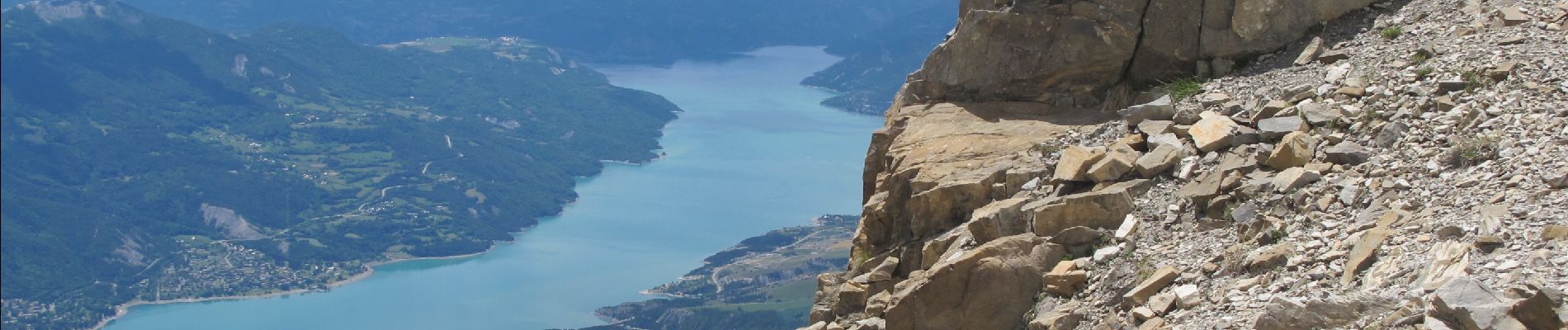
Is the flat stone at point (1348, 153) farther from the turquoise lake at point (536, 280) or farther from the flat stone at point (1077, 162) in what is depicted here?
the turquoise lake at point (536, 280)

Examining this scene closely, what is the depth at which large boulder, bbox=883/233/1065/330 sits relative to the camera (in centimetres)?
1741

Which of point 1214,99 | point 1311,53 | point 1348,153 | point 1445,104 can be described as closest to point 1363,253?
point 1348,153

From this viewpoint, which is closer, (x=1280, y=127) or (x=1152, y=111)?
(x=1280, y=127)

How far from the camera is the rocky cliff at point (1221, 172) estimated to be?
13766mm

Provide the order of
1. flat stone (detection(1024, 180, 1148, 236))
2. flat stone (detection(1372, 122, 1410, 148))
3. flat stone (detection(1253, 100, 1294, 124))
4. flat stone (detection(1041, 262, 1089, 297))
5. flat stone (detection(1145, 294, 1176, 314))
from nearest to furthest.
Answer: flat stone (detection(1145, 294, 1176, 314)) < flat stone (detection(1372, 122, 1410, 148)) < flat stone (detection(1041, 262, 1089, 297)) < flat stone (detection(1024, 180, 1148, 236)) < flat stone (detection(1253, 100, 1294, 124))

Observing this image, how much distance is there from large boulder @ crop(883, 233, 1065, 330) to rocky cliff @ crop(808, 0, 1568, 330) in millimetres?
25

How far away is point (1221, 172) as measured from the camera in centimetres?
1734

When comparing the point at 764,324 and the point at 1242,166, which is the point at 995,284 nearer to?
the point at 1242,166

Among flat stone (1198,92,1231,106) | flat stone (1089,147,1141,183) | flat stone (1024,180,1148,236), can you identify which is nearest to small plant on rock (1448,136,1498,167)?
flat stone (1024,180,1148,236)

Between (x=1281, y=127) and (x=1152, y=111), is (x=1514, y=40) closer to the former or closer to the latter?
(x=1281, y=127)

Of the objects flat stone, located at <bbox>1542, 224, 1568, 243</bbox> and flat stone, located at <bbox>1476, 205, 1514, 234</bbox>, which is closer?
flat stone, located at <bbox>1542, 224, 1568, 243</bbox>

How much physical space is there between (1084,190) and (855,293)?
3473 millimetres

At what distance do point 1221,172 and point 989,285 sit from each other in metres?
2.77

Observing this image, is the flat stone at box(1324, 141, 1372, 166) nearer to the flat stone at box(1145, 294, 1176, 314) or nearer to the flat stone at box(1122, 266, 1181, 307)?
the flat stone at box(1122, 266, 1181, 307)
